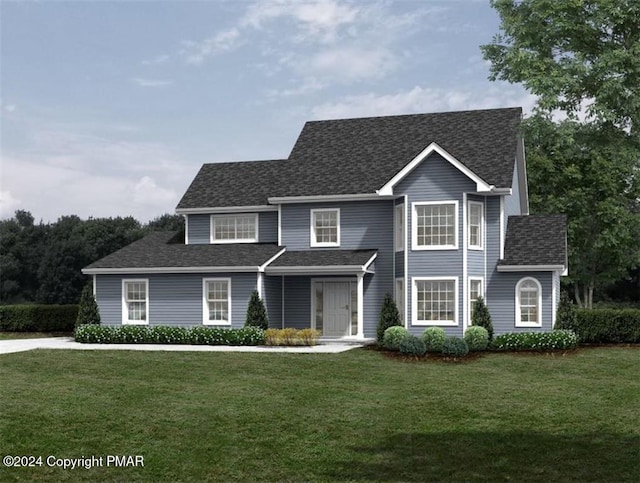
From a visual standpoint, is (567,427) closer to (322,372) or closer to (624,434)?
(624,434)

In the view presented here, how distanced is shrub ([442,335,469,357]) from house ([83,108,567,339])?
479cm

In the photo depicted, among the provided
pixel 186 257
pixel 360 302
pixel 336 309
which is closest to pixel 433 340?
pixel 360 302

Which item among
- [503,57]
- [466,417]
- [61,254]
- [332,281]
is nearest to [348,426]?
[466,417]

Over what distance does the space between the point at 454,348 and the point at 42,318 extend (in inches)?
938

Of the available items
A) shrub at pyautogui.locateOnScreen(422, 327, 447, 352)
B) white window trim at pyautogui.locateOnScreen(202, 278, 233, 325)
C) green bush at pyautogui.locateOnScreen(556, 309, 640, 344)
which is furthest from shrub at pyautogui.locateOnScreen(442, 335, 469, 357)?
white window trim at pyautogui.locateOnScreen(202, 278, 233, 325)

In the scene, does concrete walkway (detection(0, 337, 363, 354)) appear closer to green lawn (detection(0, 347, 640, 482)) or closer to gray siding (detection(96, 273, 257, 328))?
gray siding (detection(96, 273, 257, 328))

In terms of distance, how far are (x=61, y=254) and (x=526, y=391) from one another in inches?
2494

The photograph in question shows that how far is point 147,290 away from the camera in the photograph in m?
39.4

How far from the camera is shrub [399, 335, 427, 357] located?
3122 centimetres

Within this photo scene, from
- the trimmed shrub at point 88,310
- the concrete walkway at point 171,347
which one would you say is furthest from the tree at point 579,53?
the trimmed shrub at point 88,310

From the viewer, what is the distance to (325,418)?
2073 cm

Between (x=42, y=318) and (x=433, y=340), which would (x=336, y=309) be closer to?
(x=433, y=340)

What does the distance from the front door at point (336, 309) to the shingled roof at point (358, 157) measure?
163 inches

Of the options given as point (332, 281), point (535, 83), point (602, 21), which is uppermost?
point (602, 21)
